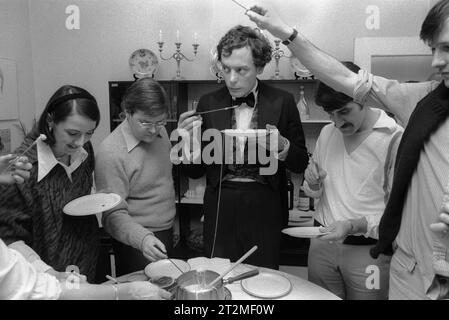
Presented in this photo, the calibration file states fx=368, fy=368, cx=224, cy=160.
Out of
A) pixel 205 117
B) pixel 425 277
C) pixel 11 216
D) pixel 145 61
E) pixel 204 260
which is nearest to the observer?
pixel 425 277

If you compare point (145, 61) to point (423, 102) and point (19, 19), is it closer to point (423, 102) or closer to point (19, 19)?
point (19, 19)

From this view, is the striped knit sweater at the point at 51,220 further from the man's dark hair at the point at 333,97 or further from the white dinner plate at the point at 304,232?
the man's dark hair at the point at 333,97

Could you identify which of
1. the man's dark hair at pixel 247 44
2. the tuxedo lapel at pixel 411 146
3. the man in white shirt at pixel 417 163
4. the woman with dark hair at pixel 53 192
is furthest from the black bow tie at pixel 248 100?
the tuxedo lapel at pixel 411 146

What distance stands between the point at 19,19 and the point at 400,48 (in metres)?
3.48

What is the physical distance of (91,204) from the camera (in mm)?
1370

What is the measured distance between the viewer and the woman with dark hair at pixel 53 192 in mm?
1290

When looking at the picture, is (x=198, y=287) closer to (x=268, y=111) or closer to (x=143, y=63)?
(x=268, y=111)

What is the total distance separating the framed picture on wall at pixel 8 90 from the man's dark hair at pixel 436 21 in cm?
325

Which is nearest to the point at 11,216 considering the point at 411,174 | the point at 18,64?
the point at 411,174

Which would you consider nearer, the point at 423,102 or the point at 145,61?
the point at 423,102

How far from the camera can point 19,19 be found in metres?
3.52

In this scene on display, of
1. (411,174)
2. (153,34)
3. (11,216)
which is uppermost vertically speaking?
(153,34)

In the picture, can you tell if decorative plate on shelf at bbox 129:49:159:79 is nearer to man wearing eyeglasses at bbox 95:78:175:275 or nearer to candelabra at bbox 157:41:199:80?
candelabra at bbox 157:41:199:80

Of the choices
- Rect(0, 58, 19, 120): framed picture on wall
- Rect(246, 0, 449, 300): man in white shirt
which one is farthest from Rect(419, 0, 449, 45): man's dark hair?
Rect(0, 58, 19, 120): framed picture on wall
